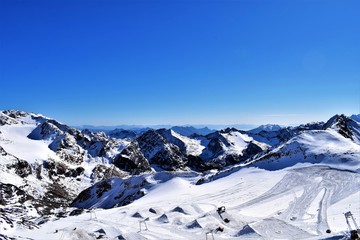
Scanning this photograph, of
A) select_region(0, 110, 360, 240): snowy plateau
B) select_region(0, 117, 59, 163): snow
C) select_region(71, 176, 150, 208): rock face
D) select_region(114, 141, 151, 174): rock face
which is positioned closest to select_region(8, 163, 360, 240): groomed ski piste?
select_region(0, 110, 360, 240): snowy plateau

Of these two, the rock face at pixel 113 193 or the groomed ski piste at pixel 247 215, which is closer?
the groomed ski piste at pixel 247 215

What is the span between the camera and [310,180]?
59750 mm

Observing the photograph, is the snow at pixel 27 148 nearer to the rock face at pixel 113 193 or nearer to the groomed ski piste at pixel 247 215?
the rock face at pixel 113 193

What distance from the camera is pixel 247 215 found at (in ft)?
140

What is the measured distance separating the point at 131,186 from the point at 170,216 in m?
52.3

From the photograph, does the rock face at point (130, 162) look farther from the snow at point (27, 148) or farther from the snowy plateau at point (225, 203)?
the snowy plateau at point (225, 203)

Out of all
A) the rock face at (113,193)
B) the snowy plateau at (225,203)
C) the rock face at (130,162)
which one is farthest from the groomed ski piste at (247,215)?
the rock face at (130,162)

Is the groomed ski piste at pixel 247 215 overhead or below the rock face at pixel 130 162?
overhead

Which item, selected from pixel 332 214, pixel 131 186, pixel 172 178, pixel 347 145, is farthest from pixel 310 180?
pixel 131 186

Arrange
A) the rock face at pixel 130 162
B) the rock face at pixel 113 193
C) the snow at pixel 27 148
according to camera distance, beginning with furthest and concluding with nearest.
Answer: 1. the rock face at pixel 130 162
2. the snow at pixel 27 148
3. the rock face at pixel 113 193

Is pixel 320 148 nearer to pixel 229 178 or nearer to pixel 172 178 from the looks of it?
pixel 229 178

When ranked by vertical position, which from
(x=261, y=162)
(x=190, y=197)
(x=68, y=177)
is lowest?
(x=68, y=177)

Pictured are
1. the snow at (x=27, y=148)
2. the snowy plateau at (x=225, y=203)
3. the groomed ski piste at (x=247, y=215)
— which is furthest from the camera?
the snow at (x=27, y=148)

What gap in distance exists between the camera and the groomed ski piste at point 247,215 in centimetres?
3333
